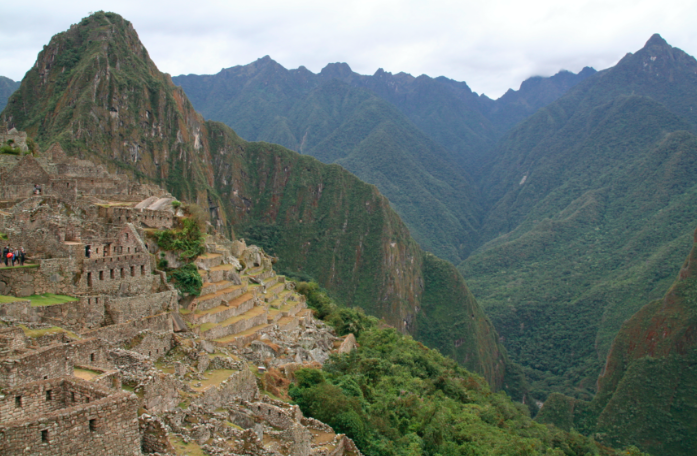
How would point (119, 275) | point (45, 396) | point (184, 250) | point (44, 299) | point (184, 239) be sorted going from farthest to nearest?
1. point (184, 239)
2. point (184, 250)
3. point (119, 275)
4. point (44, 299)
5. point (45, 396)

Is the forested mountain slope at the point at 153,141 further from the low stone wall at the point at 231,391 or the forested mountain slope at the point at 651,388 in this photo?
the low stone wall at the point at 231,391

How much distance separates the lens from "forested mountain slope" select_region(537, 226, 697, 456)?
84625mm

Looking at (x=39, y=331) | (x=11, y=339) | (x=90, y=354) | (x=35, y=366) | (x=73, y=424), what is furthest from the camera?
(x=39, y=331)

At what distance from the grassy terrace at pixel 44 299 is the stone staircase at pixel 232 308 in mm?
7325

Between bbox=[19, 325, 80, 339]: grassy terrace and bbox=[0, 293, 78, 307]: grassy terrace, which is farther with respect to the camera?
bbox=[0, 293, 78, 307]: grassy terrace

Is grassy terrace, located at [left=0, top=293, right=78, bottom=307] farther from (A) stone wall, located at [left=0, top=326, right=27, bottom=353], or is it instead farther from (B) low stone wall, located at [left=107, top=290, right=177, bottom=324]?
(A) stone wall, located at [left=0, top=326, right=27, bottom=353]

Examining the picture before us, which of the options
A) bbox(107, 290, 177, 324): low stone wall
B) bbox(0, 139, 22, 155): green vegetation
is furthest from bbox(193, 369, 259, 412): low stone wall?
bbox(0, 139, 22, 155): green vegetation

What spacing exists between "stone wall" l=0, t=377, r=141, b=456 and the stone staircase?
14.4 meters

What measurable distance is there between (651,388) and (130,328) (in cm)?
10255

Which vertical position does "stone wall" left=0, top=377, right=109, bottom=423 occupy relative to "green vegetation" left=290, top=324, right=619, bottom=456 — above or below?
above

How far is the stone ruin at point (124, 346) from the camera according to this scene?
33.6ft

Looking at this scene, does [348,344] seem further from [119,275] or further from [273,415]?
[273,415]

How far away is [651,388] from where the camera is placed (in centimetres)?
9450

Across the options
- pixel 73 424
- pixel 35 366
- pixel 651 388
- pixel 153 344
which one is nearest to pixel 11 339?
pixel 35 366
